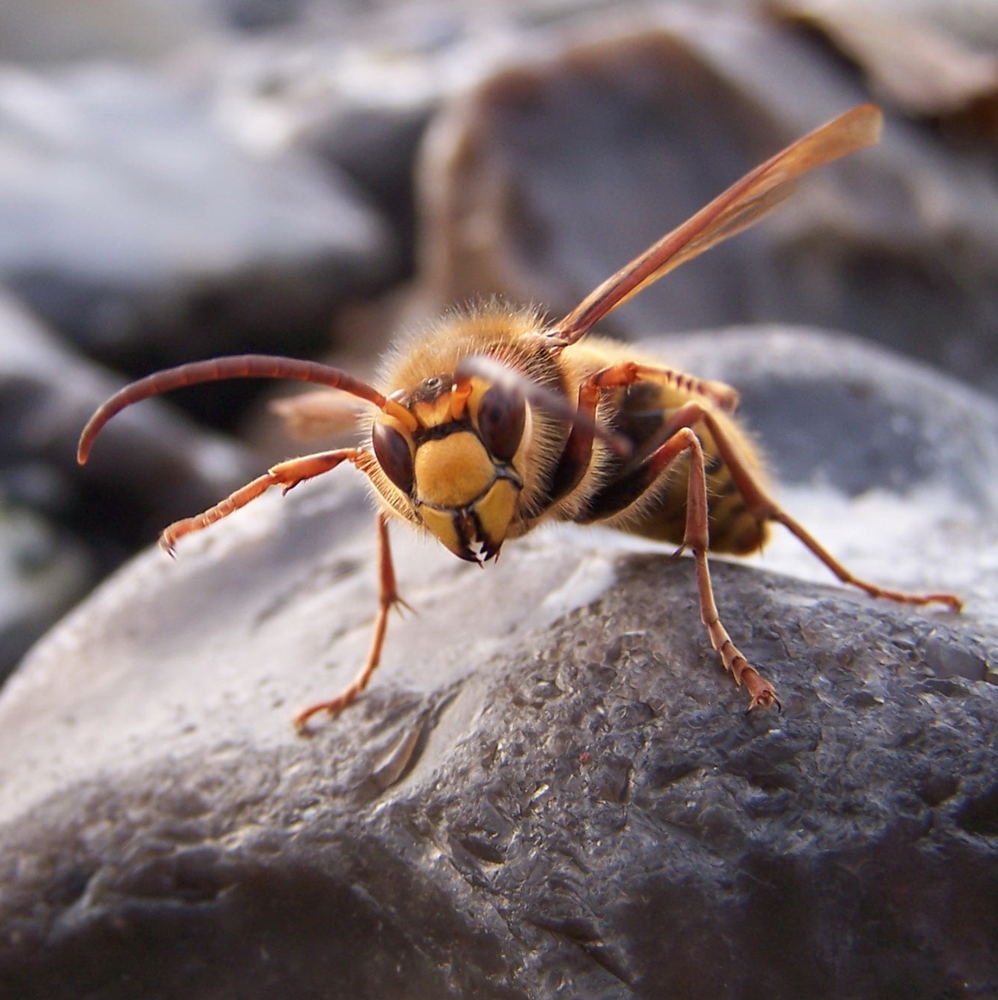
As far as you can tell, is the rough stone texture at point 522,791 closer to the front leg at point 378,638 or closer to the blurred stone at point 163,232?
the front leg at point 378,638

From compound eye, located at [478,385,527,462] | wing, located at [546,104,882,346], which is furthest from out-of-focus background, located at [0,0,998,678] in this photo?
compound eye, located at [478,385,527,462]

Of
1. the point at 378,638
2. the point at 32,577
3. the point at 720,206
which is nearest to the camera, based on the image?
the point at 720,206

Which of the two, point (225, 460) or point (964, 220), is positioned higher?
point (225, 460)

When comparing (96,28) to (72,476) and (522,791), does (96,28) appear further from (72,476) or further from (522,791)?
(522,791)

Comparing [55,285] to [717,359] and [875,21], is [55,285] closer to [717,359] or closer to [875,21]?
[717,359]

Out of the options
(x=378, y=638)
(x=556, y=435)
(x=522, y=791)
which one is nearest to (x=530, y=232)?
(x=378, y=638)

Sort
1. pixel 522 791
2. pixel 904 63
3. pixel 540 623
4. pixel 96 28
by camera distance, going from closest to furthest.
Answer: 1. pixel 522 791
2. pixel 540 623
3. pixel 904 63
4. pixel 96 28

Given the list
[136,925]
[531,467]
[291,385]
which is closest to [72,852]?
[136,925]
